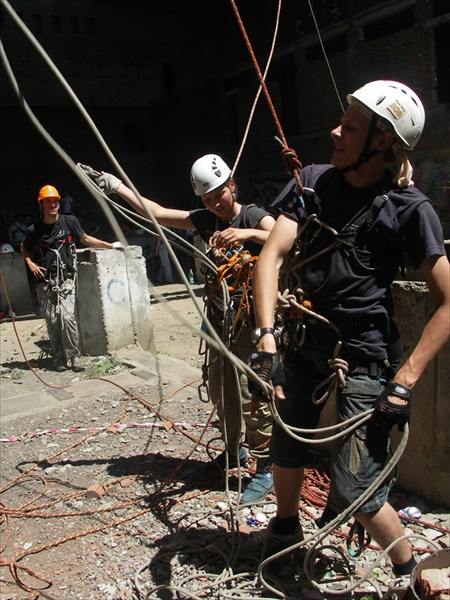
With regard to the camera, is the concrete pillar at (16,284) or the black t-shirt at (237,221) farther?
the concrete pillar at (16,284)

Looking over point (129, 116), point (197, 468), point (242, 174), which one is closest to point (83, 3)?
point (129, 116)

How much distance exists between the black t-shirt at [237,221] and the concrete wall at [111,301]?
3211mm

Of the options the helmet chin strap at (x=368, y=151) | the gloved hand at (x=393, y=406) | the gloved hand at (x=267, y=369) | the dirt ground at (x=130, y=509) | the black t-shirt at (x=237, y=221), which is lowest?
the dirt ground at (x=130, y=509)

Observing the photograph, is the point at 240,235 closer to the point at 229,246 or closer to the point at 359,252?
the point at 229,246

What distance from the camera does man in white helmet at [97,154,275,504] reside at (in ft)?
11.5

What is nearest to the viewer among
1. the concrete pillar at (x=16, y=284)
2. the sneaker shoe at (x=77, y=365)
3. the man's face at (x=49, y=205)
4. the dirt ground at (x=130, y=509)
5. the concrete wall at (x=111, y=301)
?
the dirt ground at (x=130, y=509)

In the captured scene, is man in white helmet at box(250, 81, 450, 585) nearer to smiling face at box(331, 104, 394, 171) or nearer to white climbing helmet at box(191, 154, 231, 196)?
smiling face at box(331, 104, 394, 171)

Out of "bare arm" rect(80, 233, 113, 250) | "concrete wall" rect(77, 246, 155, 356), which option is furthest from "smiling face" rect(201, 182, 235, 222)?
"concrete wall" rect(77, 246, 155, 356)

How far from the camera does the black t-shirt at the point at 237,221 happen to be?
3514mm

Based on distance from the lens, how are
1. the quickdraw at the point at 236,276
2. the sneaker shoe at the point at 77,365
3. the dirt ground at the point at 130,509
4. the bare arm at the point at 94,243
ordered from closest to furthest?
the dirt ground at the point at 130,509
the quickdraw at the point at 236,276
the bare arm at the point at 94,243
the sneaker shoe at the point at 77,365

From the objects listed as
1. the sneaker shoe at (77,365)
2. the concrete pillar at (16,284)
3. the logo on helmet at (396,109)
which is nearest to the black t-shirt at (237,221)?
the logo on helmet at (396,109)

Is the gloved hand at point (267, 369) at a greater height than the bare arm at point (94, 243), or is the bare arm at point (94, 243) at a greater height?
the bare arm at point (94, 243)

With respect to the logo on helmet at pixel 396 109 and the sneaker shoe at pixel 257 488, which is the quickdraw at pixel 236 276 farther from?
the logo on helmet at pixel 396 109

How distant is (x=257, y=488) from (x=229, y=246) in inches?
57.6
